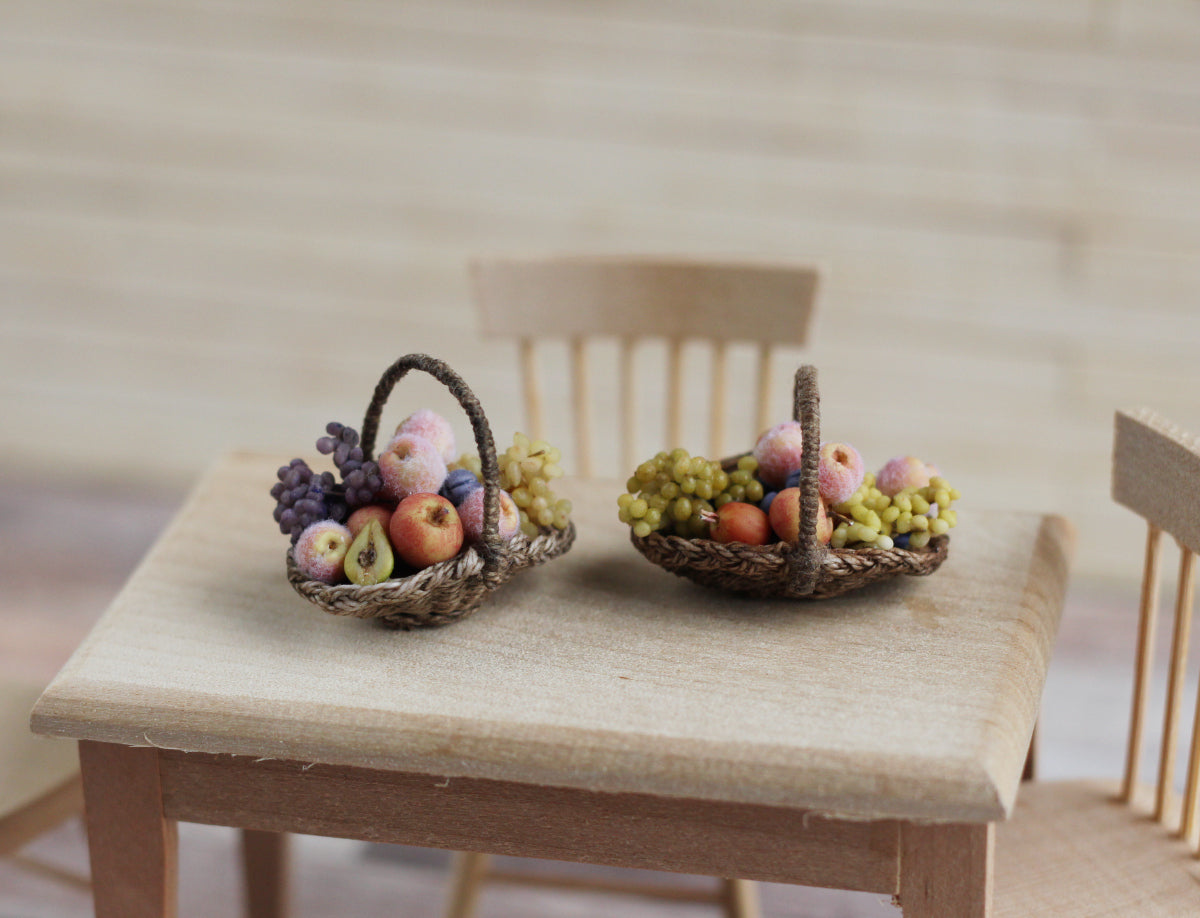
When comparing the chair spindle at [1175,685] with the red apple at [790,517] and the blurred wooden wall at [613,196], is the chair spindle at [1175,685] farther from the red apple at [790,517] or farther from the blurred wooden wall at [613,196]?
the blurred wooden wall at [613,196]

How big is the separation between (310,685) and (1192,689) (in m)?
2.18

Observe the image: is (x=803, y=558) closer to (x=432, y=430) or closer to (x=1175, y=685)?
(x=432, y=430)

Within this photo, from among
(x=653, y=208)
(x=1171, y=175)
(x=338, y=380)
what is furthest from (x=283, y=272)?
(x=1171, y=175)

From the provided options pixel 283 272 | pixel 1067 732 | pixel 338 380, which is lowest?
pixel 1067 732

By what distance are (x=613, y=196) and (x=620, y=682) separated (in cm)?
216

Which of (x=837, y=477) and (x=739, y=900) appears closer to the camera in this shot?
(x=837, y=477)

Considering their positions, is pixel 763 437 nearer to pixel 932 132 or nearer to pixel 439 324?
pixel 932 132

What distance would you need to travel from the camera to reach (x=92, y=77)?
11.0ft

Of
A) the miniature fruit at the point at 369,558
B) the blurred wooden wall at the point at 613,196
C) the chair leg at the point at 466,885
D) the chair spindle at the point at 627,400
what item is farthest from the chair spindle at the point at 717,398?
the blurred wooden wall at the point at 613,196

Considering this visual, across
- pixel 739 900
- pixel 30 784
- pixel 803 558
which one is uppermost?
pixel 803 558

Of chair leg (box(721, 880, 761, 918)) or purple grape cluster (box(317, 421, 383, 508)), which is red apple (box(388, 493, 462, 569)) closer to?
purple grape cluster (box(317, 421, 383, 508))

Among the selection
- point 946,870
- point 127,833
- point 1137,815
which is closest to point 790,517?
point 946,870

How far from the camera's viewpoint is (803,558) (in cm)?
117

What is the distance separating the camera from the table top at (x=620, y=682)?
1.04 m
